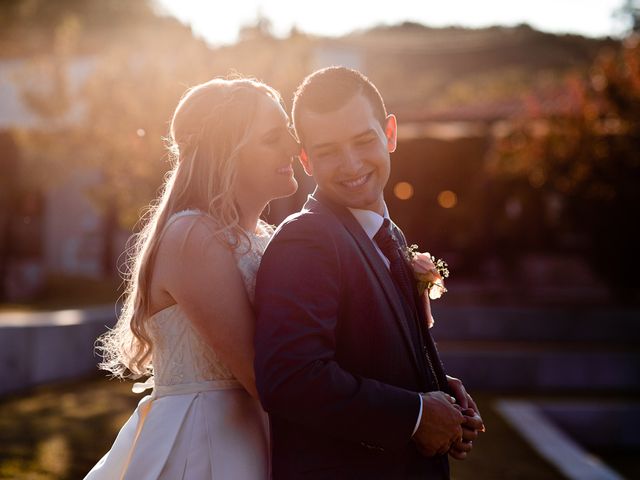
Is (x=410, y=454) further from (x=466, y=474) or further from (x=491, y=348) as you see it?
(x=491, y=348)

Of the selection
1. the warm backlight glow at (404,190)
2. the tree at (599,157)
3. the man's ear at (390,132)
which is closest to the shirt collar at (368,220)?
the man's ear at (390,132)

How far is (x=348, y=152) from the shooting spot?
2939 millimetres

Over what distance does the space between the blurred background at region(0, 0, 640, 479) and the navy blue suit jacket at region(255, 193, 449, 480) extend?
312cm

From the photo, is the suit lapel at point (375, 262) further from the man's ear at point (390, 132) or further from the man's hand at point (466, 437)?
the man's ear at point (390, 132)

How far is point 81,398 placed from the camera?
9.86 metres

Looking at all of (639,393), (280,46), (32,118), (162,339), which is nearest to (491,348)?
(639,393)

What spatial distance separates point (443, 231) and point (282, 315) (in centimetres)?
1877

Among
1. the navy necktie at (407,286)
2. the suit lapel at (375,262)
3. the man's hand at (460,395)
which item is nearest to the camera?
the suit lapel at (375,262)

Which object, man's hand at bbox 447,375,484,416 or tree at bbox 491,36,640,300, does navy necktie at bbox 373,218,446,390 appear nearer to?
man's hand at bbox 447,375,484,416

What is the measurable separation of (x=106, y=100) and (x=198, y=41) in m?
2.20

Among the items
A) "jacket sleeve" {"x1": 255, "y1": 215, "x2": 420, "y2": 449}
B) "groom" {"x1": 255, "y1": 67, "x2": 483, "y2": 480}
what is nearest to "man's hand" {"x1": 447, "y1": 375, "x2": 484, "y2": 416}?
"groom" {"x1": 255, "y1": 67, "x2": 483, "y2": 480}

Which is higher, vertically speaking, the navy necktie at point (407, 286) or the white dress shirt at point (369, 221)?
the white dress shirt at point (369, 221)

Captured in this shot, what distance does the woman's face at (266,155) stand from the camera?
10.6 feet

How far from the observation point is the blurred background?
1001cm
